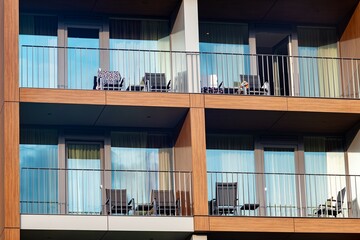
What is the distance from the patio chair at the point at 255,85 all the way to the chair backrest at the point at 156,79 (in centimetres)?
203

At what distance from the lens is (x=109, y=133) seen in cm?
2767

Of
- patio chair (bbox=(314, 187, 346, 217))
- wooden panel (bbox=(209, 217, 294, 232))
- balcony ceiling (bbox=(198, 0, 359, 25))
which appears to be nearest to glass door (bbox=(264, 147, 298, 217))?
patio chair (bbox=(314, 187, 346, 217))

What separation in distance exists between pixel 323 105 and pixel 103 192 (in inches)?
226

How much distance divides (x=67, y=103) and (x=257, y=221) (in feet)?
16.9

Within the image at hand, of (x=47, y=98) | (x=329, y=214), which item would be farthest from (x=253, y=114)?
(x=47, y=98)

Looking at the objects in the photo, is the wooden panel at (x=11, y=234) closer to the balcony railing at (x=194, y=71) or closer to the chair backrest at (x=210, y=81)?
the balcony railing at (x=194, y=71)

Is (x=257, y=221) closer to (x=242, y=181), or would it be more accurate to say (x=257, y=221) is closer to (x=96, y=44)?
(x=242, y=181)

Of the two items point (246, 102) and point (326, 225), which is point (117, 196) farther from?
point (326, 225)

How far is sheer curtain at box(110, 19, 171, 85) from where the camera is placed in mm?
28234

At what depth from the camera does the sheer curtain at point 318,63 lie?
29094 millimetres

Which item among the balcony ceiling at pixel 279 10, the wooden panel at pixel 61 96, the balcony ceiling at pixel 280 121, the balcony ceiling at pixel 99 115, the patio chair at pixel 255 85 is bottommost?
the balcony ceiling at pixel 280 121

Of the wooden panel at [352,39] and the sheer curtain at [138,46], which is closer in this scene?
the sheer curtain at [138,46]

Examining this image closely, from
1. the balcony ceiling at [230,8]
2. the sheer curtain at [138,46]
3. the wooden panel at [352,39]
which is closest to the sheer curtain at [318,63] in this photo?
the wooden panel at [352,39]

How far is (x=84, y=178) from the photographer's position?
88.6 feet
